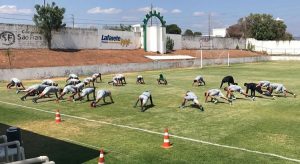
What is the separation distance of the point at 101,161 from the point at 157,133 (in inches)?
213

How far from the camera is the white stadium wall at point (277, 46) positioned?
317ft

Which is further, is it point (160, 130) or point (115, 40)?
point (115, 40)

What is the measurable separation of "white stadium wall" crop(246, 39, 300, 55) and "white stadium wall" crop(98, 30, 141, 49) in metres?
43.4

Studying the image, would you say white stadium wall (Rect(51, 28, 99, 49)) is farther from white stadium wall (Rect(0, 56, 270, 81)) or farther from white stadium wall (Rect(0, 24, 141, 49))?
white stadium wall (Rect(0, 56, 270, 81))

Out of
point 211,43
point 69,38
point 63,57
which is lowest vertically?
point 63,57

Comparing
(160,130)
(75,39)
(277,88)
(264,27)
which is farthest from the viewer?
(264,27)

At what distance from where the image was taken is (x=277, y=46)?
3925 inches

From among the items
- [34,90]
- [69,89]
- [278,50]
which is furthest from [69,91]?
[278,50]

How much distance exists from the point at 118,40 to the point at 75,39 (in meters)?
9.75

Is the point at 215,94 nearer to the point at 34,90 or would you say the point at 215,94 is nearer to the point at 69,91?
the point at 69,91

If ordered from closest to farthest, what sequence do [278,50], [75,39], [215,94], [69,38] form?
[215,94] → [69,38] → [75,39] → [278,50]

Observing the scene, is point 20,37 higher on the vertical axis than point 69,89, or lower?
higher

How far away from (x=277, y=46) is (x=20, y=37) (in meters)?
69.9

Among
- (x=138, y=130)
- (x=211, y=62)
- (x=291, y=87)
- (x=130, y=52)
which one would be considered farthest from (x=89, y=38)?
(x=138, y=130)
